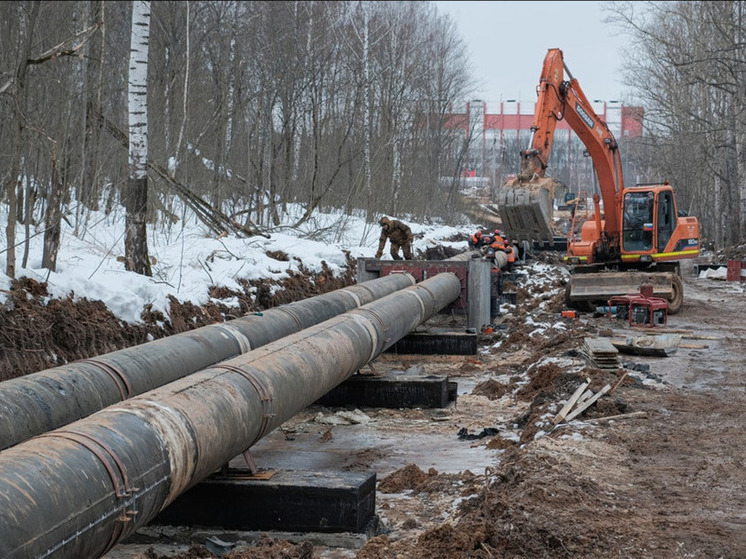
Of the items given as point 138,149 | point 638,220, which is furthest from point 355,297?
point 638,220

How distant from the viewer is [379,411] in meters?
9.76

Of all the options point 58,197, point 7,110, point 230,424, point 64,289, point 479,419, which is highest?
point 7,110

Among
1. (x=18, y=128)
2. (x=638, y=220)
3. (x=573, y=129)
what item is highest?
(x=573, y=129)

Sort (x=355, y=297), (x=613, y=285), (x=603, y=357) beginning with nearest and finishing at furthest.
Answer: (x=603, y=357)
(x=355, y=297)
(x=613, y=285)

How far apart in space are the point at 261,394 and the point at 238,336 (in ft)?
7.98

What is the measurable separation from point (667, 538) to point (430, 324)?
10123mm

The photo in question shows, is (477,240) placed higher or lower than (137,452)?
higher

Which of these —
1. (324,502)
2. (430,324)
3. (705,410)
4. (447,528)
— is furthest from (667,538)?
(430,324)

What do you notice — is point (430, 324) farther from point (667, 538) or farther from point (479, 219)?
point (479, 219)

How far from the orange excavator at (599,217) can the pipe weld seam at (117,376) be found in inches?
439

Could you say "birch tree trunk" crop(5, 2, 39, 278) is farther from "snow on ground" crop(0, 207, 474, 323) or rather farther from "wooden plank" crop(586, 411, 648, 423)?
"wooden plank" crop(586, 411, 648, 423)

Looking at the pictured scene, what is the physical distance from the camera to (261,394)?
5695 millimetres

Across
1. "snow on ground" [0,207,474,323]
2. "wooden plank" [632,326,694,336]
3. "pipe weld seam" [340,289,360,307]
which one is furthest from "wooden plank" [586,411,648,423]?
"wooden plank" [632,326,694,336]

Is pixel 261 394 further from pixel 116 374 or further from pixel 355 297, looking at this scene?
pixel 355 297
